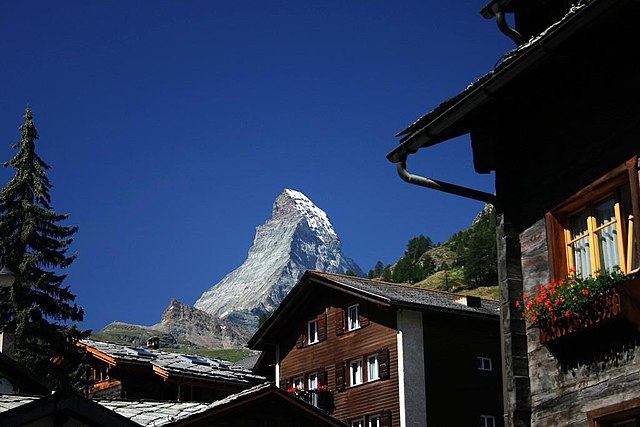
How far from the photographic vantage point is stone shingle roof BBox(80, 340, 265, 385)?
1708 inches

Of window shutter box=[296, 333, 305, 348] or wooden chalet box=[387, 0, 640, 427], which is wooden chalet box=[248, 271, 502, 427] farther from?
wooden chalet box=[387, 0, 640, 427]

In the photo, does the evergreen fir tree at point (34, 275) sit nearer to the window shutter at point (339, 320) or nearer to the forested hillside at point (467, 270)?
the window shutter at point (339, 320)

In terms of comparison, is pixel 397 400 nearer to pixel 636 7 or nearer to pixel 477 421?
pixel 477 421

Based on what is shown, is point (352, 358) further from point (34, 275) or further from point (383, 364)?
point (34, 275)

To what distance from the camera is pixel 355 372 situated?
151 ft

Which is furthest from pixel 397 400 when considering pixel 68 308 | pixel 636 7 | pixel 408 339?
pixel 636 7

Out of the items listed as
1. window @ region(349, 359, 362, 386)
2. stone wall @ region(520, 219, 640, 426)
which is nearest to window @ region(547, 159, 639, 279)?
stone wall @ region(520, 219, 640, 426)

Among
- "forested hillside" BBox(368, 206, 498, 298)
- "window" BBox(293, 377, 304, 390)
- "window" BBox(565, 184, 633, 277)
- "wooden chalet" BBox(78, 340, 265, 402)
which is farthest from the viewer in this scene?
"forested hillside" BBox(368, 206, 498, 298)

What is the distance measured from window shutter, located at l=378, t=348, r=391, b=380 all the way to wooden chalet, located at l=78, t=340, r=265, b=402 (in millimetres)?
4985

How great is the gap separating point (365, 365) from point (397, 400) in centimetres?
295

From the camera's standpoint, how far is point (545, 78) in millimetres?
13219

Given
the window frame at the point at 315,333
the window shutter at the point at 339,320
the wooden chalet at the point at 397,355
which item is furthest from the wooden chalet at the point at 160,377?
the window shutter at the point at 339,320

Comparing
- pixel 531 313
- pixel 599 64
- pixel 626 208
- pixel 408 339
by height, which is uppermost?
pixel 408 339

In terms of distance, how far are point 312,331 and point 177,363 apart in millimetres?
7120
